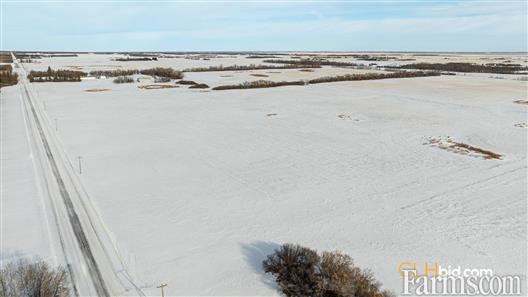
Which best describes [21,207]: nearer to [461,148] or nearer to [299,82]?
[461,148]

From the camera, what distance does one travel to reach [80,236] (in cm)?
1241

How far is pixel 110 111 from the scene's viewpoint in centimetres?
3628

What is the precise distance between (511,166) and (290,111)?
778 inches

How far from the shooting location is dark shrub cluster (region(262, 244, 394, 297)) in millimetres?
9219

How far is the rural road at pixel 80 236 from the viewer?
9.96m

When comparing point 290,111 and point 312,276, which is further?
point 290,111

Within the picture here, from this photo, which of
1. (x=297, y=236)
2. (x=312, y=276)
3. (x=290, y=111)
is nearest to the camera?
(x=312, y=276)

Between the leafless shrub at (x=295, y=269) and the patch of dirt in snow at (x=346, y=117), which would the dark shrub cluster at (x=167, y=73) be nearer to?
the patch of dirt in snow at (x=346, y=117)

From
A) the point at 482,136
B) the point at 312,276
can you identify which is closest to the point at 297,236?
the point at 312,276

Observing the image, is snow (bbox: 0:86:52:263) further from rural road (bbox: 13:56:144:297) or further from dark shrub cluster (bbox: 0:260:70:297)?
dark shrub cluster (bbox: 0:260:70:297)

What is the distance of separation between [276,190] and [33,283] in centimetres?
987

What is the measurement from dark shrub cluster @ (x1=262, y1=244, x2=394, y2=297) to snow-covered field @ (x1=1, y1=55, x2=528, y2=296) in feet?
1.66

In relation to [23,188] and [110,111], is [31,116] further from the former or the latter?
→ [23,188]

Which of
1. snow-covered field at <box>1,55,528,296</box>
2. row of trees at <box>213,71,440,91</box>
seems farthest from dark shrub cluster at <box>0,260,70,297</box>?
row of trees at <box>213,71,440,91</box>
